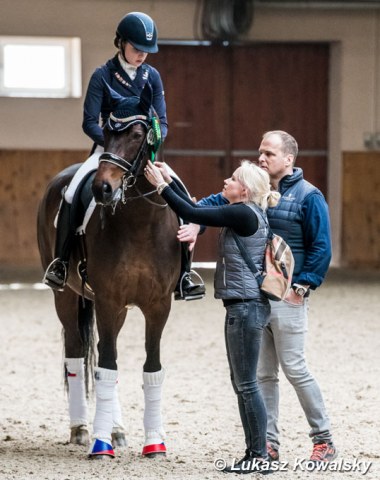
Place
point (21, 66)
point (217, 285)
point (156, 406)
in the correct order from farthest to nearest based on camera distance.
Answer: point (21, 66) → point (156, 406) → point (217, 285)

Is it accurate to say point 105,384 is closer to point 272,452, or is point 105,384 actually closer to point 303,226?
point 272,452

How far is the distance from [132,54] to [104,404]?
1.65 m

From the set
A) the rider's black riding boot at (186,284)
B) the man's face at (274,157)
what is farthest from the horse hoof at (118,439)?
the man's face at (274,157)

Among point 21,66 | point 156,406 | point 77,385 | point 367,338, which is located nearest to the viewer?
point 156,406

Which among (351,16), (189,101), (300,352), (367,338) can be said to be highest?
(351,16)

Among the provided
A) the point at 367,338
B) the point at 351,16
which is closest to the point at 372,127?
the point at 351,16

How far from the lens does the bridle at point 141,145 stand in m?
4.55

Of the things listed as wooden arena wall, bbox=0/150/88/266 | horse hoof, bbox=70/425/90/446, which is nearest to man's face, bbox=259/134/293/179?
horse hoof, bbox=70/425/90/446

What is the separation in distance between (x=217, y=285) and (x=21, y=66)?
9763 millimetres

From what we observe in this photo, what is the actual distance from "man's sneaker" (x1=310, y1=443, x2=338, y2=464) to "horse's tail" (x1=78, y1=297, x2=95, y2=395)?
4.86 feet

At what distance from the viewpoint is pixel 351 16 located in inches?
557

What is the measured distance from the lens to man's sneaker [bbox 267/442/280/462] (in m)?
4.79

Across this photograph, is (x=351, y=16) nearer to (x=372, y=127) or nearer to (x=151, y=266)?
(x=372, y=127)

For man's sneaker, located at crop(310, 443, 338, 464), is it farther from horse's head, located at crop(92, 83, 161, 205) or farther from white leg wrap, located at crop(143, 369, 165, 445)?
horse's head, located at crop(92, 83, 161, 205)
